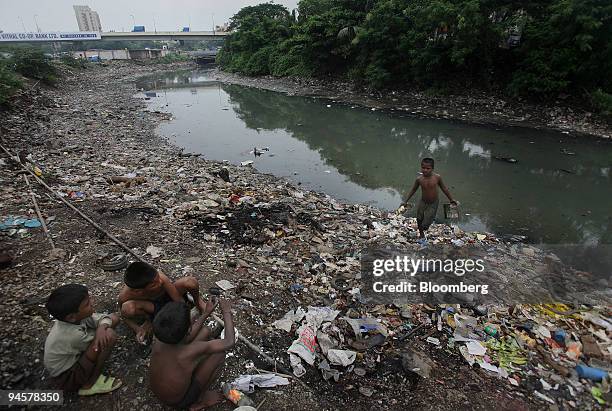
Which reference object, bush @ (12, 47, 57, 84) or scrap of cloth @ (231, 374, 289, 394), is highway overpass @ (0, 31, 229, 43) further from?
scrap of cloth @ (231, 374, 289, 394)

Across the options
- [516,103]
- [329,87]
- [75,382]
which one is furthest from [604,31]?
[75,382]

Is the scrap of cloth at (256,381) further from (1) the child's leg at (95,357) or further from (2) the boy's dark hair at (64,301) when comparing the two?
(2) the boy's dark hair at (64,301)

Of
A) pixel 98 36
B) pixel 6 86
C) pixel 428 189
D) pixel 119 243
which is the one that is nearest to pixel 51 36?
pixel 98 36

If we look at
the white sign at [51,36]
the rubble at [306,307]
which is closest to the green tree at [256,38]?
the rubble at [306,307]

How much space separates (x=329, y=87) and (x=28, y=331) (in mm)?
21083

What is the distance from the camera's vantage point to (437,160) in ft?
31.5

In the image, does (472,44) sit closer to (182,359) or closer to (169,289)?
(169,289)

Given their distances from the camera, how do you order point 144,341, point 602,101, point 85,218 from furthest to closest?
point 602,101 < point 85,218 < point 144,341

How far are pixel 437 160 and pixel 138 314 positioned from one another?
8813 mm

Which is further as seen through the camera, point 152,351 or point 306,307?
point 306,307

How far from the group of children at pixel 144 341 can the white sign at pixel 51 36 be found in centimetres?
6583

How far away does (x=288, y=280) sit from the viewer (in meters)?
4.02

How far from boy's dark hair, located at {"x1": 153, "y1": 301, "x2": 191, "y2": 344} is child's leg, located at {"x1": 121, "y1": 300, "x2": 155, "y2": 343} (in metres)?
0.88

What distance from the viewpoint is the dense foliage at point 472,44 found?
1187 cm
